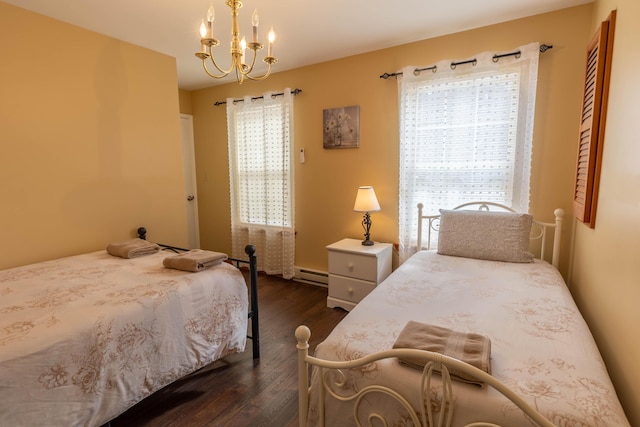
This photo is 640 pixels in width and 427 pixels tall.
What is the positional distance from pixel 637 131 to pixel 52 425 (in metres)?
2.58

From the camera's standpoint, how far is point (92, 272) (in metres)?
2.08

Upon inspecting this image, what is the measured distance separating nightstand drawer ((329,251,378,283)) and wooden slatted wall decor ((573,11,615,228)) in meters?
1.50

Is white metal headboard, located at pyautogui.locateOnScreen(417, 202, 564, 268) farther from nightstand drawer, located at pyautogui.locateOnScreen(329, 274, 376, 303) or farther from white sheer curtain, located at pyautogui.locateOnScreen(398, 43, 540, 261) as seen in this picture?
nightstand drawer, located at pyautogui.locateOnScreen(329, 274, 376, 303)

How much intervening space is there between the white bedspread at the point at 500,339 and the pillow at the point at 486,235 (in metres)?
0.20

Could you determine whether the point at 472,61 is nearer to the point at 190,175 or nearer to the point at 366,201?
the point at 366,201

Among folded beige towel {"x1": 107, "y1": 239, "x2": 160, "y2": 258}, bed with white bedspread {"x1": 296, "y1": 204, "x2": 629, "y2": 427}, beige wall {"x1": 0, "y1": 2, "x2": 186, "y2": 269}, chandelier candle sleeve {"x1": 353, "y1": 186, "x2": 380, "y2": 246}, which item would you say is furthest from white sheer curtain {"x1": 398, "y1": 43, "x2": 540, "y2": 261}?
beige wall {"x1": 0, "y1": 2, "x2": 186, "y2": 269}

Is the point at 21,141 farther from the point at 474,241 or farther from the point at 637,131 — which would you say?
the point at 637,131

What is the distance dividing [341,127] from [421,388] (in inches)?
108

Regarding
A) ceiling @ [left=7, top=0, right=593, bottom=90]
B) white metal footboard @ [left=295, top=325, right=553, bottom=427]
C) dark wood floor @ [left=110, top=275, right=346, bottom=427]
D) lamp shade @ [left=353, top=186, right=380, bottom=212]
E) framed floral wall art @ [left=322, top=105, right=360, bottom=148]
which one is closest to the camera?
white metal footboard @ [left=295, top=325, right=553, bottom=427]

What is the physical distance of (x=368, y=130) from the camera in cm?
318

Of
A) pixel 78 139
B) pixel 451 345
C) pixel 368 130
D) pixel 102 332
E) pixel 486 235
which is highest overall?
pixel 368 130

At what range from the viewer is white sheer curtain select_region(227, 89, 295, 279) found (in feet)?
12.1

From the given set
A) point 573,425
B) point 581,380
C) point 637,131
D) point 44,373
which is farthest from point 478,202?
point 44,373

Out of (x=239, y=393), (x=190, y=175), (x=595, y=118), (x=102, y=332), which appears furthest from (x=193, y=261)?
(x=190, y=175)
